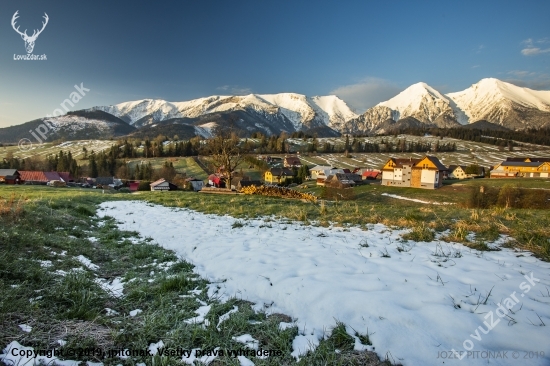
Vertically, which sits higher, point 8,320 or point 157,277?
point 8,320

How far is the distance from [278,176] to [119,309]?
311ft

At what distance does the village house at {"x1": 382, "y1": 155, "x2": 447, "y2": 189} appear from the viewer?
75.4 metres

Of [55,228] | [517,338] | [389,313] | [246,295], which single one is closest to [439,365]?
[389,313]

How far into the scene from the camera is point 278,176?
98.6 metres

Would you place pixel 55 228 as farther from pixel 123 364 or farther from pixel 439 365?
pixel 439 365

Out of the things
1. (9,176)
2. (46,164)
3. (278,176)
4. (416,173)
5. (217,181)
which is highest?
(46,164)

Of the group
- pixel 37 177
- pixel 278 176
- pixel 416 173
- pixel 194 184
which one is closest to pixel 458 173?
pixel 416 173

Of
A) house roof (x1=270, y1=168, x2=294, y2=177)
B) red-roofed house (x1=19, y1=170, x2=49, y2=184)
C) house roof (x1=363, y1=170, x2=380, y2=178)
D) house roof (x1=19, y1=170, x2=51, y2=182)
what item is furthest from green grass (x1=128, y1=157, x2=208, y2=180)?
house roof (x1=363, y1=170, x2=380, y2=178)

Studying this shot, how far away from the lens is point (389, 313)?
3.52 meters

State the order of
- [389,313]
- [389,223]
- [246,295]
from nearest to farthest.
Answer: [389,313] < [246,295] < [389,223]

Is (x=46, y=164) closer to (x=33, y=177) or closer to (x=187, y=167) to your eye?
(x=33, y=177)

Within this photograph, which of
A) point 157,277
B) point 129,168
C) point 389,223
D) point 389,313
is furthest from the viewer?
point 129,168

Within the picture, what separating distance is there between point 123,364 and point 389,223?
8.13 m

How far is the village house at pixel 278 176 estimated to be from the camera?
9777 cm
